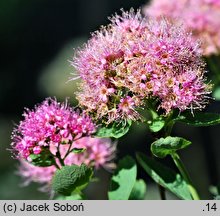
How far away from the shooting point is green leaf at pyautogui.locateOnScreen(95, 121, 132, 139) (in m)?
1.35

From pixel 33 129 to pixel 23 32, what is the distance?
5385mm

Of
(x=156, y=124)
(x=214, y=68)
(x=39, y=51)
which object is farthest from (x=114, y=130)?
(x=39, y=51)

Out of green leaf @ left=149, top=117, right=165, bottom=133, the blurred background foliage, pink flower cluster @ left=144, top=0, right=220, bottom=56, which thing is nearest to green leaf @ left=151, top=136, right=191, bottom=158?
green leaf @ left=149, top=117, right=165, bottom=133

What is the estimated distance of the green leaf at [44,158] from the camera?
1.38 m

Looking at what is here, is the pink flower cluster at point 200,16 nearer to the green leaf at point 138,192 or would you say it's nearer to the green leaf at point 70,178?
the green leaf at point 138,192

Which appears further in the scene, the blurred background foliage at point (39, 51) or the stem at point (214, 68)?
the blurred background foliage at point (39, 51)

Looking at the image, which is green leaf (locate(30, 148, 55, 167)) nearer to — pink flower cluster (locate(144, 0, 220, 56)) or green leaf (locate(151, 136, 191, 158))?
green leaf (locate(151, 136, 191, 158))

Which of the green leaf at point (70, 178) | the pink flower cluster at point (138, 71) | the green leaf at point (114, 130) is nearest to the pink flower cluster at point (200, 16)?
the pink flower cluster at point (138, 71)

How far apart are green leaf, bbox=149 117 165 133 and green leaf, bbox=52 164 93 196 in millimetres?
187

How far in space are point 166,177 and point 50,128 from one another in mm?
332

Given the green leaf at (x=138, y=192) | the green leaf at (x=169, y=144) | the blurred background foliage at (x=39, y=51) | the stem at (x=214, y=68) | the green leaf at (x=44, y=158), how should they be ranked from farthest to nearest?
the blurred background foliage at (x=39, y=51) < the stem at (x=214, y=68) < the green leaf at (x=138, y=192) < the green leaf at (x=44, y=158) < the green leaf at (x=169, y=144)

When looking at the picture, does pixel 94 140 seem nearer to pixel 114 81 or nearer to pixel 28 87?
pixel 114 81

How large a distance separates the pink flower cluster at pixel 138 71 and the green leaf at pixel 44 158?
0.50ft
